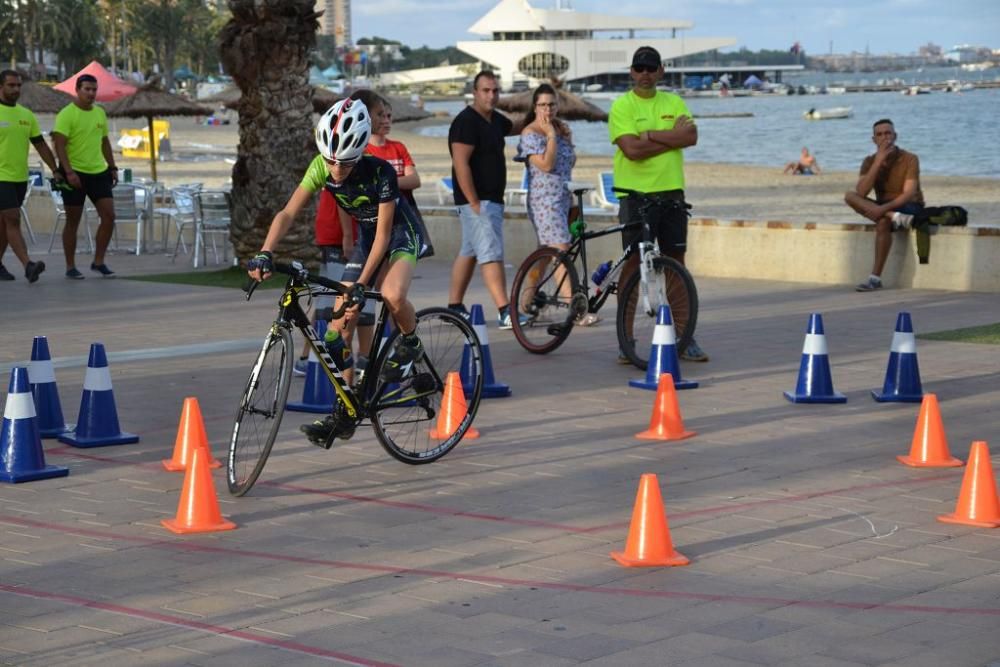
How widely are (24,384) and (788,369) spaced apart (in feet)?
17.9

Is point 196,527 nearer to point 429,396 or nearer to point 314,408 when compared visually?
point 429,396

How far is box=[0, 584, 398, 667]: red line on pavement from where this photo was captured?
4.96 metres

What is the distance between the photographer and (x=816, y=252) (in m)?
16.2

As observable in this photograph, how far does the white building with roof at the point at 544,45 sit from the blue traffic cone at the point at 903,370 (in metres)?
176

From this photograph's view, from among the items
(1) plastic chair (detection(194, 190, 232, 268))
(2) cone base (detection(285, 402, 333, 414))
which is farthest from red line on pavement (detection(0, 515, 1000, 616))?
(1) plastic chair (detection(194, 190, 232, 268))

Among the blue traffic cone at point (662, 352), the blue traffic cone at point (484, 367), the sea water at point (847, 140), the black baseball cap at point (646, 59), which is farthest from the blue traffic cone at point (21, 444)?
the sea water at point (847, 140)

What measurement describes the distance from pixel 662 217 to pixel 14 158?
304 inches

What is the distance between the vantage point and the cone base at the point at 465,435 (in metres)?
8.23

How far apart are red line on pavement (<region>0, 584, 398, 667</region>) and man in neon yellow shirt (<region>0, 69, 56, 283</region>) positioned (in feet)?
34.7

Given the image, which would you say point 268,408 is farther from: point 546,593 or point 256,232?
point 256,232

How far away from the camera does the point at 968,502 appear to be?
6.66m

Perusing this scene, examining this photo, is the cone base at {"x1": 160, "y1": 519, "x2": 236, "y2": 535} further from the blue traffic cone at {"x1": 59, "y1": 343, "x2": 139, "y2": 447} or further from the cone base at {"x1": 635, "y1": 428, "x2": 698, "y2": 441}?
the cone base at {"x1": 635, "y1": 428, "x2": 698, "y2": 441}

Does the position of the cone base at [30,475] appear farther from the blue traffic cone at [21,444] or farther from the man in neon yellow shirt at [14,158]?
the man in neon yellow shirt at [14,158]

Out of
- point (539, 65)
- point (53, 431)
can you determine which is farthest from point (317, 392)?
point (539, 65)
